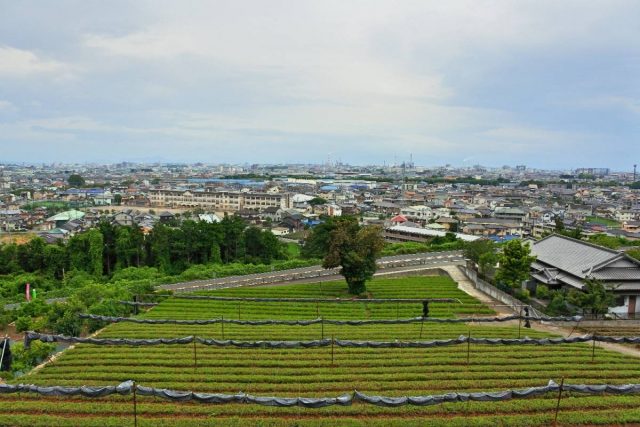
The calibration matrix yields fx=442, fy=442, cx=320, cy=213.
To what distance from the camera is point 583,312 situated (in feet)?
63.9

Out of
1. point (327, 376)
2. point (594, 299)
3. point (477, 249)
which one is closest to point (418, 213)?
point (477, 249)

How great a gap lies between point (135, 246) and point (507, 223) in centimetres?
4902

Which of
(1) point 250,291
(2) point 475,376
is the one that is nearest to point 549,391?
(2) point 475,376

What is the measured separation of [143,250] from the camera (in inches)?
1538

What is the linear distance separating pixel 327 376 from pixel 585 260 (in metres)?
17.5

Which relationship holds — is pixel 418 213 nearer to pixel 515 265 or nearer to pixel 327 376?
pixel 515 265

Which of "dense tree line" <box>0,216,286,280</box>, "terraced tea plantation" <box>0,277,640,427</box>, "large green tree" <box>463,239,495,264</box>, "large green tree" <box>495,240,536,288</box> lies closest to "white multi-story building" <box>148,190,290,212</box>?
"dense tree line" <box>0,216,286,280</box>

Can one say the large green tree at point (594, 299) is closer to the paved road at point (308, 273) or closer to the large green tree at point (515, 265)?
the large green tree at point (515, 265)

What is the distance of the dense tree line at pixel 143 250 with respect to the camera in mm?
36438

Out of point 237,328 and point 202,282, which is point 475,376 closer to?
point 237,328

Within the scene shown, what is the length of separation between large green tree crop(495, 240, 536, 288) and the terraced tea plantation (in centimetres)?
588

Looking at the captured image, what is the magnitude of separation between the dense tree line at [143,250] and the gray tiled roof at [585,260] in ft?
76.9

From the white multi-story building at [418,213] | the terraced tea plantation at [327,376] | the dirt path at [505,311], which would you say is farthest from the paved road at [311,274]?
the white multi-story building at [418,213]

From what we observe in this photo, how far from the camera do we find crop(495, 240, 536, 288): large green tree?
23203 millimetres
